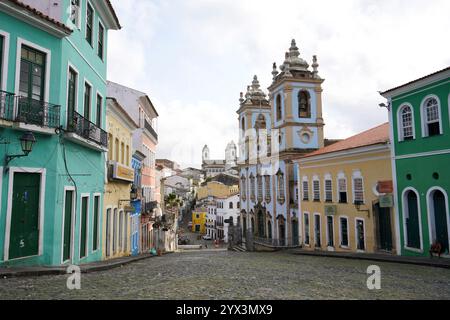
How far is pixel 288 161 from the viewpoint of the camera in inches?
1203

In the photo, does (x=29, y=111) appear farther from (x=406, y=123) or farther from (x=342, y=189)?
(x=342, y=189)

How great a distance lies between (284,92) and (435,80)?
58.1ft

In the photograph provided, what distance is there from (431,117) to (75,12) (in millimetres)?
13329

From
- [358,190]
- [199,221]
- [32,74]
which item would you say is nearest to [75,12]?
[32,74]

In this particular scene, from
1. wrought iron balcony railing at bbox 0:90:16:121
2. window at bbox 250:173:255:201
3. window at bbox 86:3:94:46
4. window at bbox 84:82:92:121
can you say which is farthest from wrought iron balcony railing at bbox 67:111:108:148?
window at bbox 250:173:255:201

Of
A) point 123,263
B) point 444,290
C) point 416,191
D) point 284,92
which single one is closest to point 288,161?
point 284,92

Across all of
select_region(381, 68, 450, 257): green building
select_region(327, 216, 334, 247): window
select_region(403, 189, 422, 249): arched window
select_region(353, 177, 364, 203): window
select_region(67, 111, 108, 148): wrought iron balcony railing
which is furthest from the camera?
select_region(327, 216, 334, 247): window

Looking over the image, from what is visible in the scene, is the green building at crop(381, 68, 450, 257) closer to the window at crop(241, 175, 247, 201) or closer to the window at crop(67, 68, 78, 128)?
the window at crop(67, 68, 78, 128)

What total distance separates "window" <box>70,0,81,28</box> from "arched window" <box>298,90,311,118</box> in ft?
74.5

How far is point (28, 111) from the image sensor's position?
899 centimetres

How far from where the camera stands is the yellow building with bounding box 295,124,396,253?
1752cm

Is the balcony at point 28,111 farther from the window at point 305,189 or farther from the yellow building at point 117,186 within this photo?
the window at point 305,189
